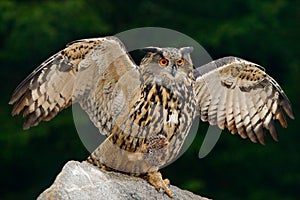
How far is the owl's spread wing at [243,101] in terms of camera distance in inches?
296

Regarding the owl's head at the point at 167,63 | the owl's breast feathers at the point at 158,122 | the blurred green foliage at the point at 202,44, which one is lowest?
the blurred green foliage at the point at 202,44

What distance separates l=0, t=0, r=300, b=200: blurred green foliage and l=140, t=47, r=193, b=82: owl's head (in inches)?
278

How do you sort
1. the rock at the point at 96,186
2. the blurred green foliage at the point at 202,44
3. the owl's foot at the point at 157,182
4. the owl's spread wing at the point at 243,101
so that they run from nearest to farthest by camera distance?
1. the rock at the point at 96,186
2. the owl's foot at the point at 157,182
3. the owl's spread wing at the point at 243,101
4. the blurred green foliage at the point at 202,44

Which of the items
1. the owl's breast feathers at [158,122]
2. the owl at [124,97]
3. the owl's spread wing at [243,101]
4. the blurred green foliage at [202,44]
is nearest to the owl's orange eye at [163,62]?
the owl at [124,97]

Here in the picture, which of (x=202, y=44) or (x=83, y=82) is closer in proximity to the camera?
(x=83, y=82)

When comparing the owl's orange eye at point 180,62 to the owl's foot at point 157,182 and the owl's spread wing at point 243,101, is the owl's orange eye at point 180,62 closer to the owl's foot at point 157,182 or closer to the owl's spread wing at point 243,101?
the owl's spread wing at point 243,101

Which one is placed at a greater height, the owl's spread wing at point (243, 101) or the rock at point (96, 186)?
the owl's spread wing at point (243, 101)

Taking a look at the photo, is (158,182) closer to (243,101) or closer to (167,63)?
(167,63)

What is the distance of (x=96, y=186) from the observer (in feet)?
21.5

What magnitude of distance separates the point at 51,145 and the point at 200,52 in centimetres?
632

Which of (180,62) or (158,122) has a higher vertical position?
(180,62)

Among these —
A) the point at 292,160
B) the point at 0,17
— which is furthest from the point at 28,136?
the point at 292,160

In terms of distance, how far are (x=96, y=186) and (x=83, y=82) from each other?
0.85m

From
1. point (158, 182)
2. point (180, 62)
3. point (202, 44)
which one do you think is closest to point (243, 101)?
point (180, 62)
